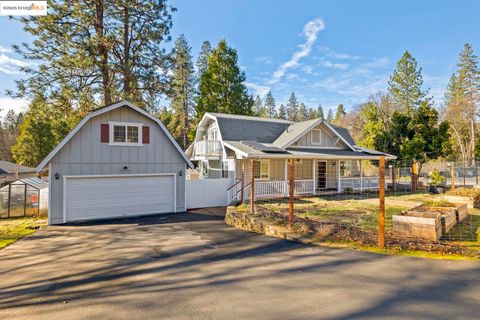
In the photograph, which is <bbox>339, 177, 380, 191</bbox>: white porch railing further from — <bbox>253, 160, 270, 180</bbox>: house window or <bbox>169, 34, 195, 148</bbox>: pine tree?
<bbox>169, 34, 195, 148</bbox>: pine tree

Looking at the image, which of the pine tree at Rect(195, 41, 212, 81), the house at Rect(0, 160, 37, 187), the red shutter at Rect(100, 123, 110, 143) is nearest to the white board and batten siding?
the red shutter at Rect(100, 123, 110, 143)

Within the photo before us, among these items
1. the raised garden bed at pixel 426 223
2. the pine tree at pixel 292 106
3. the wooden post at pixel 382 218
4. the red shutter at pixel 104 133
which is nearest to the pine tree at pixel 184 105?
the red shutter at pixel 104 133

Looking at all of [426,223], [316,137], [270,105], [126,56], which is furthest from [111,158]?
[270,105]

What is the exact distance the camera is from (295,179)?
1905 centimetres

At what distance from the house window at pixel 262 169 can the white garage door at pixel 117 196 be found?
680 centimetres

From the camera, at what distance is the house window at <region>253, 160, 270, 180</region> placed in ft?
59.8

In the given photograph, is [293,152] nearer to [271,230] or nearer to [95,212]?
[271,230]

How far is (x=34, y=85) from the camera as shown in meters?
16.5

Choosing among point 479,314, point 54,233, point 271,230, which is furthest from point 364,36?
point 54,233

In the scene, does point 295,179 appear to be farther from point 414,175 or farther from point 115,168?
point 115,168

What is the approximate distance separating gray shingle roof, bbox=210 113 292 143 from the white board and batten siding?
612 cm

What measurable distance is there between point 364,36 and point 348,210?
11.2m

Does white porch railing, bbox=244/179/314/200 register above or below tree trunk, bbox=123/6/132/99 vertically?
below

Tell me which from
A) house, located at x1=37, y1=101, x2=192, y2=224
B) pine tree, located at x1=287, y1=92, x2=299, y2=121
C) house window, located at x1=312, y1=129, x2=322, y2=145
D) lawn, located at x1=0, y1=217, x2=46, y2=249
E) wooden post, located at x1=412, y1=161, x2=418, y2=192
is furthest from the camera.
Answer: pine tree, located at x1=287, y1=92, x2=299, y2=121
